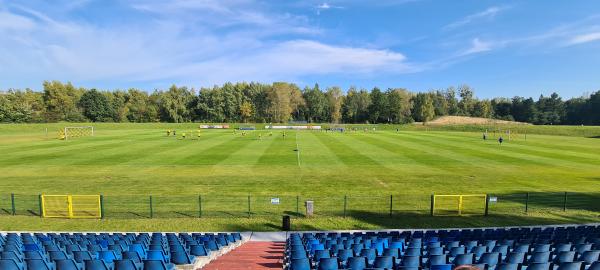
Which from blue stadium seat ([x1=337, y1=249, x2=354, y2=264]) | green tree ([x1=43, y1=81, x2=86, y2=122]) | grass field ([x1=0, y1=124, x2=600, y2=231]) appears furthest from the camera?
green tree ([x1=43, y1=81, x2=86, y2=122])

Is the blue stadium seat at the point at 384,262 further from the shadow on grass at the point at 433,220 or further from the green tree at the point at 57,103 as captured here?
the green tree at the point at 57,103

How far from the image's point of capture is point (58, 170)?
117 ft

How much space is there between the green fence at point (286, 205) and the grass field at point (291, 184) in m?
0.07

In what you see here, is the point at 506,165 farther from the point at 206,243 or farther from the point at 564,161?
the point at 206,243

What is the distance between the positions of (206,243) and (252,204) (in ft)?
35.7

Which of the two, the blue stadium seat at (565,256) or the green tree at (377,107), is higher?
the green tree at (377,107)

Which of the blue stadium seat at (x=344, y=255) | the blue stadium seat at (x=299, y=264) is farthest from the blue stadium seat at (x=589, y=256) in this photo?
the blue stadium seat at (x=299, y=264)

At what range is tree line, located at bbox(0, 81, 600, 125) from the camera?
142 m

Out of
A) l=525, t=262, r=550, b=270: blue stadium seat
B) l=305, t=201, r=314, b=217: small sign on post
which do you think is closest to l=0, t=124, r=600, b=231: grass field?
l=305, t=201, r=314, b=217: small sign on post

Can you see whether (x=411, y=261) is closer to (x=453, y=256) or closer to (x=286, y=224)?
(x=453, y=256)

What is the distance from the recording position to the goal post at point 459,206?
21.4 metres

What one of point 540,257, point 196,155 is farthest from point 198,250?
point 196,155

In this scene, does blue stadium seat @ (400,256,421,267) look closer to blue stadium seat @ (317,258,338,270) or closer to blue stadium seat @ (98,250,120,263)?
blue stadium seat @ (317,258,338,270)

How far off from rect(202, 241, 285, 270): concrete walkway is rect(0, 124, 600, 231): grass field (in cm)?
458
